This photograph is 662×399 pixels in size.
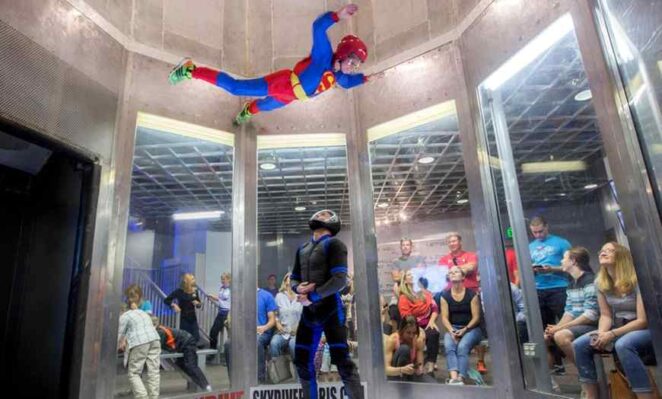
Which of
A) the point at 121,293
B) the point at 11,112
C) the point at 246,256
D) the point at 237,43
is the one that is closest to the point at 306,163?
the point at 246,256

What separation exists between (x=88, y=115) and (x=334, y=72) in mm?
2200

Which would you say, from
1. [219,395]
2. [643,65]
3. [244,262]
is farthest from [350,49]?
[219,395]

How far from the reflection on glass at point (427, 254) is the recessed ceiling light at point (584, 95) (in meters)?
1.15

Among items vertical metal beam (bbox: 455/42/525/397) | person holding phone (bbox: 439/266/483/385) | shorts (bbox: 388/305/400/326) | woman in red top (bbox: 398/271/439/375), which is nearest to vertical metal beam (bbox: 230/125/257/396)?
shorts (bbox: 388/305/400/326)

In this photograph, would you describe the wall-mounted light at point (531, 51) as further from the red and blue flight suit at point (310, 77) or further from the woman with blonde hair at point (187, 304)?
the woman with blonde hair at point (187, 304)

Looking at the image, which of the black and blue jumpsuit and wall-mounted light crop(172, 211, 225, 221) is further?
wall-mounted light crop(172, 211, 225, 221)

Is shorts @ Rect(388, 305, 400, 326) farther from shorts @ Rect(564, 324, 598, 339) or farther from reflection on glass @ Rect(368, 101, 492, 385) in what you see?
shorts @ Rect(564, 324, 598, 339)

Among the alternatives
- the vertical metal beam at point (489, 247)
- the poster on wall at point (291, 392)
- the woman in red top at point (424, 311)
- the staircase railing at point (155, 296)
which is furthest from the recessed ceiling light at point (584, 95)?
the staircase railing at point (155, 296)

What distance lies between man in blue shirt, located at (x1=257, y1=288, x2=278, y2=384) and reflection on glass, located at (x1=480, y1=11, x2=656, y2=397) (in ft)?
7.90

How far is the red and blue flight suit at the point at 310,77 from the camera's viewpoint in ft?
11.4

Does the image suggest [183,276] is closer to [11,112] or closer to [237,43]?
[11,112]

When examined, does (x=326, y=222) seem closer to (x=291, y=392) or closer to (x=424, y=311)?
(x=424, y=311)

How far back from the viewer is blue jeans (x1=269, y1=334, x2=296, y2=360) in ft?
14.7

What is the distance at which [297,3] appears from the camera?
5.27 meters
